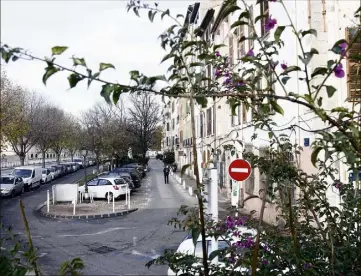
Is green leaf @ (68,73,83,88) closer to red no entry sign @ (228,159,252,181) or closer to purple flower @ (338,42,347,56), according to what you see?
purple flower @ (338,42,347,56)

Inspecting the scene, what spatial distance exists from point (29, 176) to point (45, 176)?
19.8 ft

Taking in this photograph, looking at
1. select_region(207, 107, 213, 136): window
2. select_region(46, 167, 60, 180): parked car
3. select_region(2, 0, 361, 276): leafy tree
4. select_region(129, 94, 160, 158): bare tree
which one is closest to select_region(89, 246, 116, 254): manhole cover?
select_region(2, 0, 361, 276): leafy tree

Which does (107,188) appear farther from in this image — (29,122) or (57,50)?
(29,122)

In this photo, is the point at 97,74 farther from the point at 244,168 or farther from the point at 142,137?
the point at 142,137

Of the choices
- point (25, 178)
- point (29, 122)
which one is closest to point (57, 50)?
point (25, 178)

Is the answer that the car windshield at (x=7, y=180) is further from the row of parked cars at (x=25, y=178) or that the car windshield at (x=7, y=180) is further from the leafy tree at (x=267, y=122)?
the leafy tree at (x=267, y=122)

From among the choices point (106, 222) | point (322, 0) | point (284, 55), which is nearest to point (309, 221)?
point (322, 0)

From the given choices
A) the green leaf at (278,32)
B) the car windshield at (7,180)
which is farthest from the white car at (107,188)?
the green leaf at (278,32)

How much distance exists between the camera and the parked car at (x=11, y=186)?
26116mm

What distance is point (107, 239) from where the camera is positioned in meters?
14.1

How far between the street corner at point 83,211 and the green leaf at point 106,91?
57.9 ft

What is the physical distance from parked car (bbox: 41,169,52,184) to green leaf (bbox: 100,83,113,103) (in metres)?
36.9

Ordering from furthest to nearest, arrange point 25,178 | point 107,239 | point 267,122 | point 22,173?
point 22,173 < point 25,178 < point 107,239 < point 267,122

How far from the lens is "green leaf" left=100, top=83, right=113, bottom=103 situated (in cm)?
177
